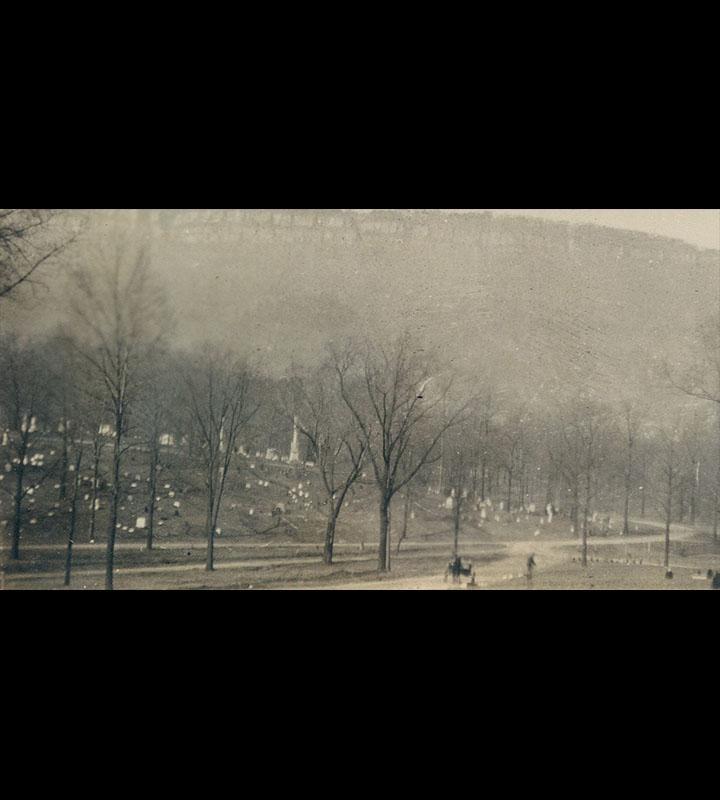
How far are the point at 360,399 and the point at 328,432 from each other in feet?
1.42

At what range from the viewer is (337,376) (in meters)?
7.50

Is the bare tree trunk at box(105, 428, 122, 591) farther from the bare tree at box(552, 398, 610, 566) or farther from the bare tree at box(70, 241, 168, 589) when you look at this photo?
the bare tree at box(552, 398, 610, 566)

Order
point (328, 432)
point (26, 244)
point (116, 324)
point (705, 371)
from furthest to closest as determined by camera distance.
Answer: point (705, 371) → point (328, 432) → point (116, 324) → point (26, 244)

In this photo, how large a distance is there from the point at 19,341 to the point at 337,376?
291 centimetres

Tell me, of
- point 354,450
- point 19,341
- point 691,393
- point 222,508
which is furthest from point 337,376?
point 691,393

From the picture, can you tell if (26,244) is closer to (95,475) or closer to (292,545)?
(95,475)

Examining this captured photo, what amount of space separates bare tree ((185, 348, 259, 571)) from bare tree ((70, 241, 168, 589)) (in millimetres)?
524

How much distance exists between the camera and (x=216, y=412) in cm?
749

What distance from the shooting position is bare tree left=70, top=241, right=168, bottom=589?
728cm

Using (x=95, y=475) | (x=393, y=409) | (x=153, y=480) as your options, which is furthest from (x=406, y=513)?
(x=95, y=475)

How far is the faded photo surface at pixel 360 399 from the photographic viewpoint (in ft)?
23.9

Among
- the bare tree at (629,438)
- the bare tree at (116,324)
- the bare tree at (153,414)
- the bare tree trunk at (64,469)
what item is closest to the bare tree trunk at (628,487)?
the bare tree at (629,438)

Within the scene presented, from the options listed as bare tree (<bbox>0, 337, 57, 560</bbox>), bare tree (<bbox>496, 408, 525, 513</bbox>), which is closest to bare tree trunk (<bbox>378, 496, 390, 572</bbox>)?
bare tree (<bbox>496, 408, 525, 513</bbox>)

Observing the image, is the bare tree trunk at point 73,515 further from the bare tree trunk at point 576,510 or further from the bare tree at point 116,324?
the bare tree trunk at point 576,510
